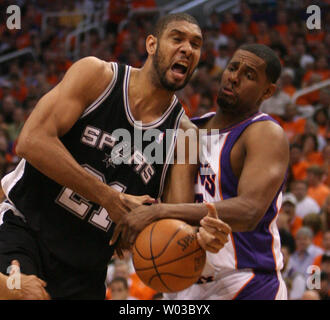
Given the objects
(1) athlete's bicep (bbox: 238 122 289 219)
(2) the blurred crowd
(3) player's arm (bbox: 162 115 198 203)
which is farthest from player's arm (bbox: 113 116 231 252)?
(2) the blurred crowd

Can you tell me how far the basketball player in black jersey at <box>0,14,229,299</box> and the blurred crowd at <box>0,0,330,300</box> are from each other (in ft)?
7.74

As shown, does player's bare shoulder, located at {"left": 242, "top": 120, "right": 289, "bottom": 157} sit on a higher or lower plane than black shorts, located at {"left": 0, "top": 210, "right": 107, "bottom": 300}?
higher

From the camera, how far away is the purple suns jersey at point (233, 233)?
3.31 metres

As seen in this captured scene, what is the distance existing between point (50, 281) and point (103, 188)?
0.68 meters

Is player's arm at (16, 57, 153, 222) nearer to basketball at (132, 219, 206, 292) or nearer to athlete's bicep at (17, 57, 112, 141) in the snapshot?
athlete's bicep at (17, 57, 112, 141)

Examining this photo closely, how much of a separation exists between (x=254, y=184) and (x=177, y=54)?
85cm

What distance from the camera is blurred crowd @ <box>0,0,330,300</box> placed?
6.11m

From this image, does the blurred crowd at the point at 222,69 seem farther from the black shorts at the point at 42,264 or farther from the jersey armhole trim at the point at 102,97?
the jersey armhole trim at the point at 102,97

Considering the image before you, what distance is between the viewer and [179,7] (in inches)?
472

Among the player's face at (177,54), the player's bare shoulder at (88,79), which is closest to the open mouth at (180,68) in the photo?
the player's face at (177,54)

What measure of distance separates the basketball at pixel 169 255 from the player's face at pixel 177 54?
85 cm

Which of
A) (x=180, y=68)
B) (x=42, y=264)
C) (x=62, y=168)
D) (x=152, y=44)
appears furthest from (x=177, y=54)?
(x=42, y=264)

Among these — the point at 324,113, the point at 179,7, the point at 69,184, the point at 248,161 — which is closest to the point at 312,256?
the point at 324,113
